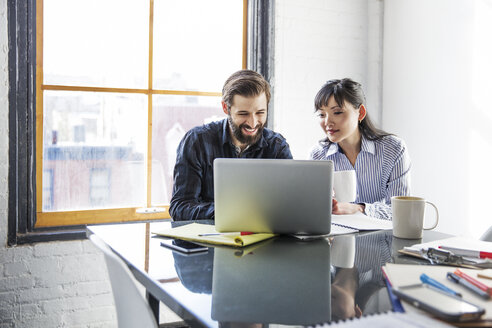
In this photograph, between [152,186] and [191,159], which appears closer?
[191,159]

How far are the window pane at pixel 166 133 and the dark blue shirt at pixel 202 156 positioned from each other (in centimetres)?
58

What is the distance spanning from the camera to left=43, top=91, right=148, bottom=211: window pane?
2322mm

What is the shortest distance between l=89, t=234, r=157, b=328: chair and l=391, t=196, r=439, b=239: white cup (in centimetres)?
69

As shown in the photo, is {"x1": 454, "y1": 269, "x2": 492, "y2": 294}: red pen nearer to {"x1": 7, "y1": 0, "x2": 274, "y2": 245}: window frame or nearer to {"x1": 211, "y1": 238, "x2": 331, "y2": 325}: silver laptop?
{"x1": 211, "y1": 238, "x2": 331, "y2": 325}: silver laptop

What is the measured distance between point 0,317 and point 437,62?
2508mm

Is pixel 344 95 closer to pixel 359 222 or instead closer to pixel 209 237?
pixel 359 222

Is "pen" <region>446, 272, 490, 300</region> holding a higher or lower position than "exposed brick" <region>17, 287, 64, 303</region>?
higher

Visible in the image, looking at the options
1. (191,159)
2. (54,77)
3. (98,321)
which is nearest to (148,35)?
(54,77)

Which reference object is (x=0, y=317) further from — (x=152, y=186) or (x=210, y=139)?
(x=210, y=139)

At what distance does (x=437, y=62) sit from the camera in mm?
2625

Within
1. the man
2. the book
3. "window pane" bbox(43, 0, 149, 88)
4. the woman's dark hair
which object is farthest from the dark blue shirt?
"window pane" bbox(43, 0, 149, 88)

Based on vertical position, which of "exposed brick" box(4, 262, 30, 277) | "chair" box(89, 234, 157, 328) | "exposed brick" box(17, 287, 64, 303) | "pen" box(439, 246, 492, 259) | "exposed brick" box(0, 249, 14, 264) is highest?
"pen" box(439, 246, 492, 259)

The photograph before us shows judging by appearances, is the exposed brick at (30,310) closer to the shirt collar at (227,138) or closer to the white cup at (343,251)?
the shirt collar at (227,138)

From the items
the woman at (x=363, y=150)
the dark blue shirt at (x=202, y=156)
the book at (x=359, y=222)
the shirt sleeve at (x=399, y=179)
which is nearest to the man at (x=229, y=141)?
the dark blue shirt at (x=202, y=156)
